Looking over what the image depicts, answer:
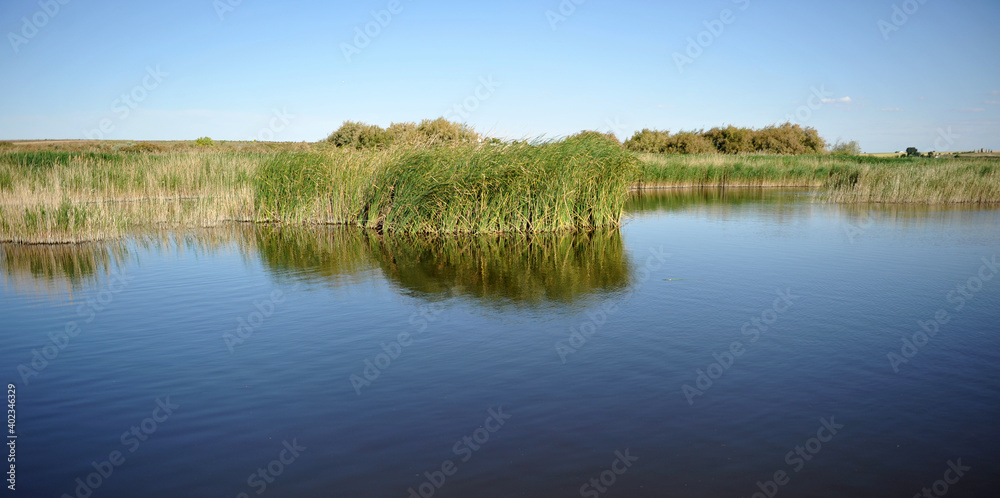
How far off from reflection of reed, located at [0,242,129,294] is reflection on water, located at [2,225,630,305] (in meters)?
0.02

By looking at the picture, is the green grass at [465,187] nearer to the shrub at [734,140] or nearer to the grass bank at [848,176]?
the grass bank at [848,176]

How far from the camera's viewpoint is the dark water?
170 inches

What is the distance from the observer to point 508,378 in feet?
19.6

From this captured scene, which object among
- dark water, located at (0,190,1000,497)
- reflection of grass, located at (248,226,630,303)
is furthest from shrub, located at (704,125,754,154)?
dark water, located at (0,190,1000,497)

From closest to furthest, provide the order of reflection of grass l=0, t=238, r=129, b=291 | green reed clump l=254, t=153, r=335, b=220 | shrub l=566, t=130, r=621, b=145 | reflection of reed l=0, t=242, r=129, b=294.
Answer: reflection of reed l=0, t=242, r=129, b=294 → reflection of grass l=0, t=238, r=129, b=291 → shrub l=566, t=130, r=621, b=145 → green reed clump l=254, t=153, r=335, b=220

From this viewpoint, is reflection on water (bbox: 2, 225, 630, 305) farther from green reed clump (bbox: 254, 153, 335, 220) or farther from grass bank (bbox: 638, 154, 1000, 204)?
grass bank (bbox: 638, 154, 1000, 204)

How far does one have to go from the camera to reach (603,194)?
59.7ft

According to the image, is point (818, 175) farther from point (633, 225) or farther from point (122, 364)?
point (122, 364)

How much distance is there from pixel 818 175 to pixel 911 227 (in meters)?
24.5

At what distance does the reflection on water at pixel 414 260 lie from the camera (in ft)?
33.7

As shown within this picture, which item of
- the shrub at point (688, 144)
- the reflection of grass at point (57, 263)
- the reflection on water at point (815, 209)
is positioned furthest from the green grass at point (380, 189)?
the shrub at point (688, 144)

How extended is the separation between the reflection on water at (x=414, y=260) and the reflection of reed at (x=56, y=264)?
2 centimetres

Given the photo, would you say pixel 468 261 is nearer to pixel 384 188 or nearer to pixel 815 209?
pixel 384 188

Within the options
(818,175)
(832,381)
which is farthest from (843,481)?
(818,175)
